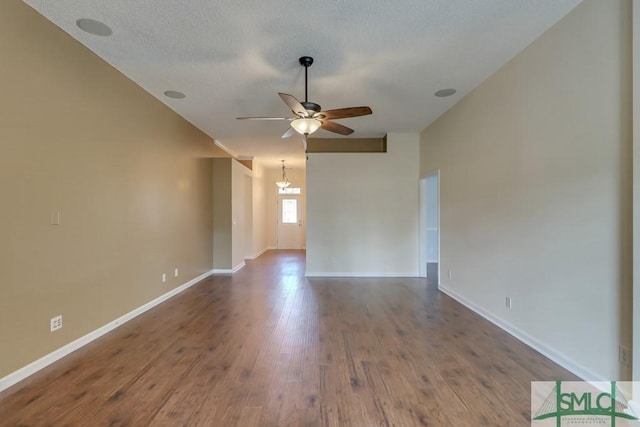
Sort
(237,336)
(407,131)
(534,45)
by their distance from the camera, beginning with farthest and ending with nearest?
(407,131) < (237,336) < (534,45)

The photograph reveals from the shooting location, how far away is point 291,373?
89.1 inches

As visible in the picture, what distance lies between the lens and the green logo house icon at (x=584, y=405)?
179 centimetres

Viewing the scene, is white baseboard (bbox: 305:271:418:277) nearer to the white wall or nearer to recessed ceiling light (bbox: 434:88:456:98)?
the white wall

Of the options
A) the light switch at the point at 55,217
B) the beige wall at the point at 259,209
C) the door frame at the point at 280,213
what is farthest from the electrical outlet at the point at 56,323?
the door frame at the point at 280,213

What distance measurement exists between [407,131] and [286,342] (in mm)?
4586

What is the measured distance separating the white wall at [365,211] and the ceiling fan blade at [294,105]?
118 inches

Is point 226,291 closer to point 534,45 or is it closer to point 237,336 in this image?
point 237,336

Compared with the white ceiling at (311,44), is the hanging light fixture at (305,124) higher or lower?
lower

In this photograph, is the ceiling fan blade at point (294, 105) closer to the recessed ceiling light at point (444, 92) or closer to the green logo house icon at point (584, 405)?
the recessed ceiling light at point (444, 92)

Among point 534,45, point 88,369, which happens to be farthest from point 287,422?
point 534,45

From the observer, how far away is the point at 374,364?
2412 mm

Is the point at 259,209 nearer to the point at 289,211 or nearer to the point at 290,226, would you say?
the point at 289,211

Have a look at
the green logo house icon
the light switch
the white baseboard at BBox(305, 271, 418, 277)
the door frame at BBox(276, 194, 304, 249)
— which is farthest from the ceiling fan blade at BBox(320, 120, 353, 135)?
the door frame at BBox(276, 194, 304, 249)

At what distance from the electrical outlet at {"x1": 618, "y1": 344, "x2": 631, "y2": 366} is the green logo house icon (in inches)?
6.6
